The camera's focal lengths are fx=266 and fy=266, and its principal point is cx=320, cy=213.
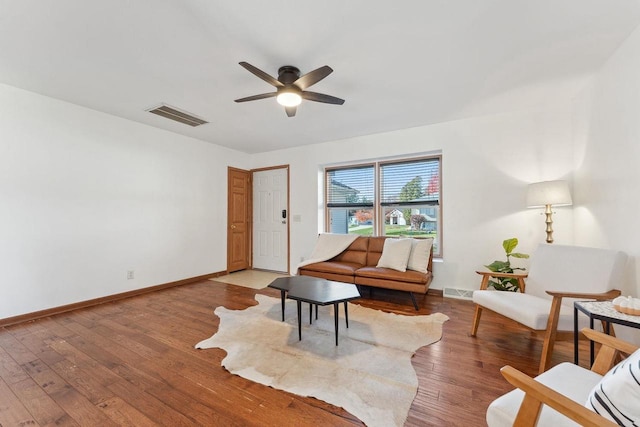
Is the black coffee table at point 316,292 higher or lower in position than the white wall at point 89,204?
lower

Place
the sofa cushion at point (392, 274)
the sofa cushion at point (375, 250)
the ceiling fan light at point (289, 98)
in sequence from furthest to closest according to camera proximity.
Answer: the sofa cushion at point (375, 250) < the sofa cushion at point (392, 274) < the ceiling fan light at point (289, 98)

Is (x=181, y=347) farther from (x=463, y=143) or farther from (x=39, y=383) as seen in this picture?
(x=463, y=143)

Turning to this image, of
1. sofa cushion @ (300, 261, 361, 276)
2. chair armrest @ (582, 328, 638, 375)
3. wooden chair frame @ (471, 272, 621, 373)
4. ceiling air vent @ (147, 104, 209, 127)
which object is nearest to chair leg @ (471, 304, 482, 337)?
wooden chair frame @ (471, 272, 621, 373)

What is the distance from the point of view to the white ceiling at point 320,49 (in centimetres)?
181

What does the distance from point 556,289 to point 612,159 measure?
1286mm

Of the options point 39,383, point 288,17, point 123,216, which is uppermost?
point 288,17

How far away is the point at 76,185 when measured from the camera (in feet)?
11.0

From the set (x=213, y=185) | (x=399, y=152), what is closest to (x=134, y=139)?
(x=213, y=185)

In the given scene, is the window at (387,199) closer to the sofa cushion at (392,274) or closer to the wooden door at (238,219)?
the sofa cushion at (392,274)

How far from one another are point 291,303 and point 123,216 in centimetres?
271

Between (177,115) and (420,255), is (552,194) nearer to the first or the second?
(420,255)

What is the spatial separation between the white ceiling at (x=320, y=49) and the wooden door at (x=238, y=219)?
2.24 meters

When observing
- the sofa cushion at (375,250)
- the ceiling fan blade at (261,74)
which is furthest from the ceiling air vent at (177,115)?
the sofa cushion at (375,250)

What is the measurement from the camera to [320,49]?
7.25 feet
